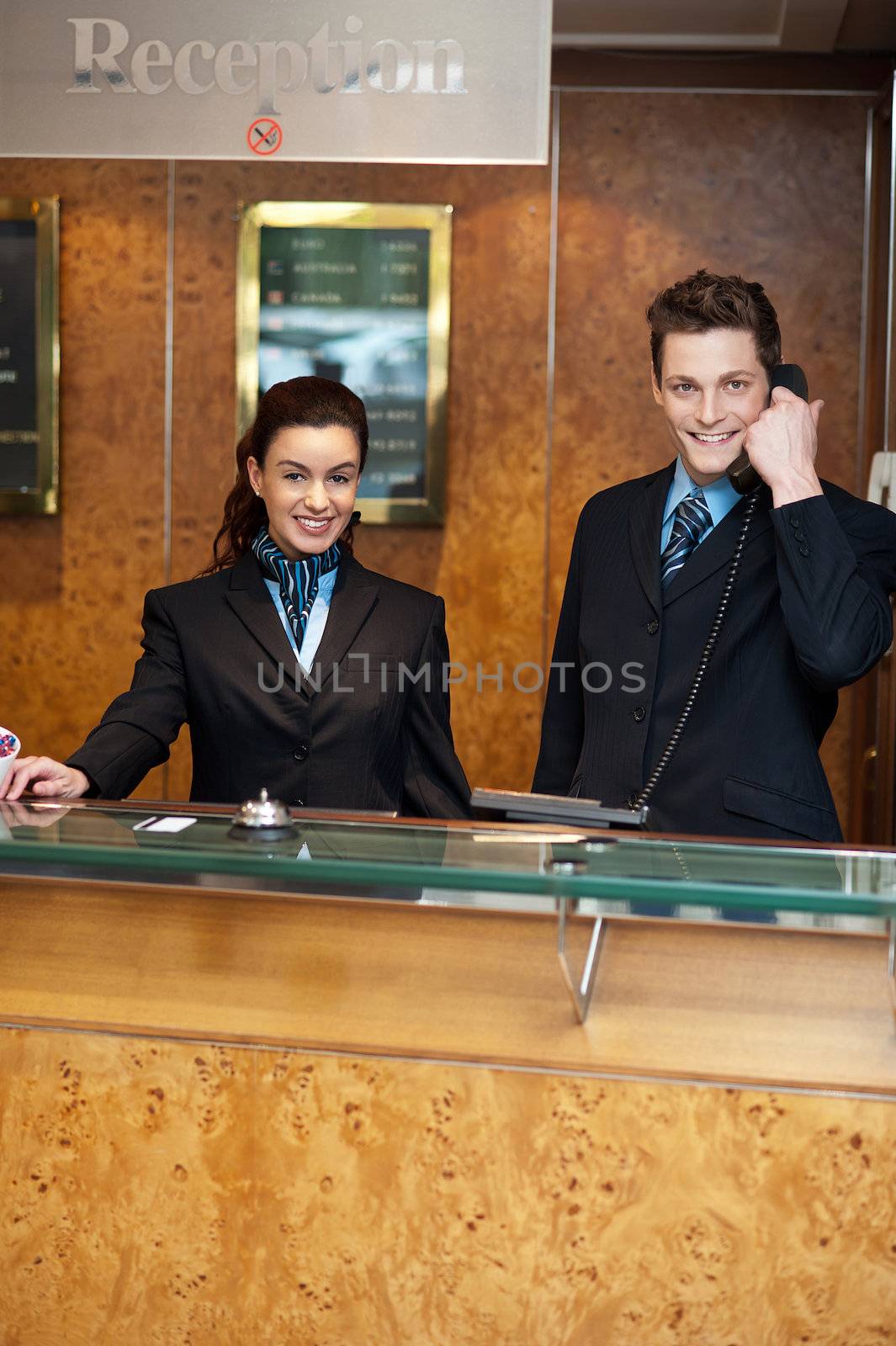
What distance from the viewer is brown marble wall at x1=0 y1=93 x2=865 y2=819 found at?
4469mm

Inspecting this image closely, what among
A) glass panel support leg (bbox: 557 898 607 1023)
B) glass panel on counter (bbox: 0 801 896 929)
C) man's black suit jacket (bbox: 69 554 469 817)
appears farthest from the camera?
man's black suit jacket (bbox: 69 554 469 817)

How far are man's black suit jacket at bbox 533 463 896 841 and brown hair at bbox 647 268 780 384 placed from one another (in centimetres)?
26

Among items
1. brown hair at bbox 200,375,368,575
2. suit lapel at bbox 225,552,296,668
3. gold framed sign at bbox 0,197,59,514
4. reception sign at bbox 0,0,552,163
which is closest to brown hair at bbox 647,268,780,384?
reception sign at bbox 0,0,552,163

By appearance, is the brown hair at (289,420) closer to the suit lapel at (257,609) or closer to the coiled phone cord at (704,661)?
the suit lapel at (257,609)

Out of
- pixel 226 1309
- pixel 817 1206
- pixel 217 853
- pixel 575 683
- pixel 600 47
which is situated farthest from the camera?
pixel 600 47

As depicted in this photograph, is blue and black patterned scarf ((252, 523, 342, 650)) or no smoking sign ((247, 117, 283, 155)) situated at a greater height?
no smoking sign ((247, 117, 283, 155))

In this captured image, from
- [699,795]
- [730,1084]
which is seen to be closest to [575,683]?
[699,795]

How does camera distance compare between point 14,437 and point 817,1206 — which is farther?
point 14,437

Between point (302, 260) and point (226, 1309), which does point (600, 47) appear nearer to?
point (302, 260)

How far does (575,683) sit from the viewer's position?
2.50 meters

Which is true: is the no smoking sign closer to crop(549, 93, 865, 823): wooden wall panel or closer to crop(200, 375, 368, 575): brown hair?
crop(200, 375, 368, 575): brown hair

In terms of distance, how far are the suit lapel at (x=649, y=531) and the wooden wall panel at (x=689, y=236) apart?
2.21m

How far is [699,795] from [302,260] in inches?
117

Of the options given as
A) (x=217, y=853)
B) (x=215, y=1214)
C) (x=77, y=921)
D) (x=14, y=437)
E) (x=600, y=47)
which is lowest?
(x=215, y=1214)
